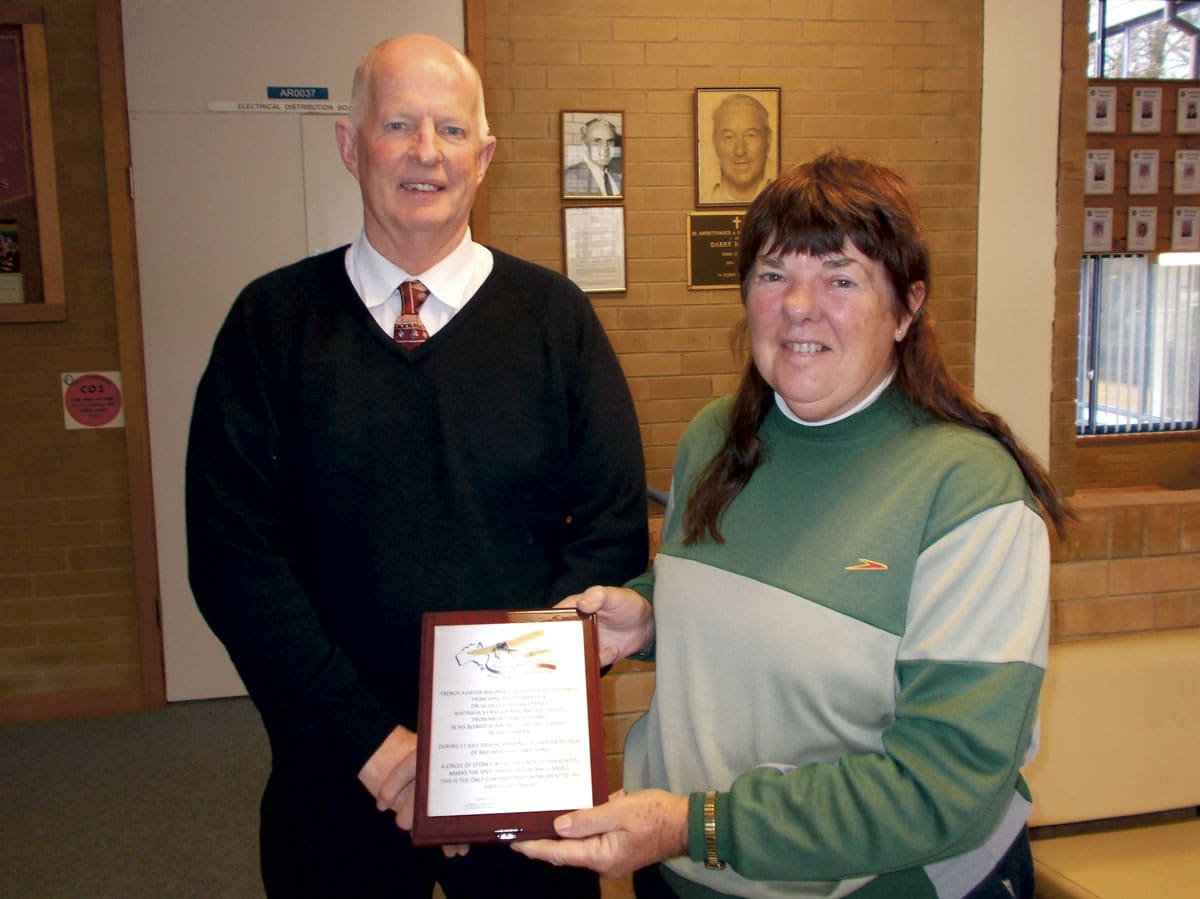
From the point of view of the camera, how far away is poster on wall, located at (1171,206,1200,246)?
587 centimetres

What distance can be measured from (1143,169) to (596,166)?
12.8 ft

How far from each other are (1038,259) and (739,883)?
4134 millimetres

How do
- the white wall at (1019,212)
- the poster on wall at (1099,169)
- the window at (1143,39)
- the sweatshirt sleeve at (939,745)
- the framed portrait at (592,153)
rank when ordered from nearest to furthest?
the sweatshirt sleeve at (939,745)
the framed portrait at (592,153)
the white wall at (1019,212)
the poster on wall at (1099,169)
the window at (1143,39)

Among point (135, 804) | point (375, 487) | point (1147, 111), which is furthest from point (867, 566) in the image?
point (1147, 111)

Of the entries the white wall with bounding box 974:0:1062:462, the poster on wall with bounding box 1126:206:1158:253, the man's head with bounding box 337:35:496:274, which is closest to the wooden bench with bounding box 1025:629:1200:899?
the man's head with bounding box 337:35:496:274

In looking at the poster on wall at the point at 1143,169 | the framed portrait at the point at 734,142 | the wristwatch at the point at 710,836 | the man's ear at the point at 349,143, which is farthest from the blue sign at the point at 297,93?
the poster on wall at the point at 1143,169

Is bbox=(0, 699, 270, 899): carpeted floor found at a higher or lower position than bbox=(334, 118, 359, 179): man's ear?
lower

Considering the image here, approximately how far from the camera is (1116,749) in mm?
1985

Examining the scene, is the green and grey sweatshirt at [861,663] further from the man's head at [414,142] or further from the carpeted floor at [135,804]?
the carpeted floor at [135,804]

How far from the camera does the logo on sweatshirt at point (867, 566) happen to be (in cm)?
112

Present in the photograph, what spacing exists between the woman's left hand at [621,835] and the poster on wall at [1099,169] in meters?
5.83

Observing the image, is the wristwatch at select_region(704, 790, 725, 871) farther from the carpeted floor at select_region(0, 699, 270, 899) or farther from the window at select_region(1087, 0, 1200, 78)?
the window at select_region(1087, 0, 1200, 78)

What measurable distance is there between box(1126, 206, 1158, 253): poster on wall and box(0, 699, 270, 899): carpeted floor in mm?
5959

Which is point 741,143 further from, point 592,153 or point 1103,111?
point 1103,111
